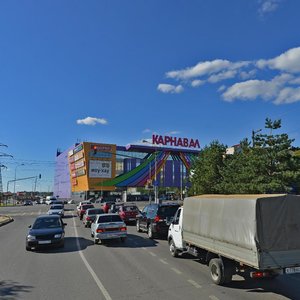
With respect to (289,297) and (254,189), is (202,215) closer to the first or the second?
(289,297)

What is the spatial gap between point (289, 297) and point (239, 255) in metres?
1.37

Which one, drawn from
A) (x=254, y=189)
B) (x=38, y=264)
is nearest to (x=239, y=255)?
(x=38, y=264)

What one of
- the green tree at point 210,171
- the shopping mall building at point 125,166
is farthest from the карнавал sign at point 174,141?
the green tree at point 210,171

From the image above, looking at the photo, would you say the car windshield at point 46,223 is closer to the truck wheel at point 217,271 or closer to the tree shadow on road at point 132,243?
the tree shadow on road at point 132,243

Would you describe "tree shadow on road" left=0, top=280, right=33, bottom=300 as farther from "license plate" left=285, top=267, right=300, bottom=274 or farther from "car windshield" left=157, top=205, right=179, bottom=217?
"car windshield" left=157, top=205, right=179, bottom=217

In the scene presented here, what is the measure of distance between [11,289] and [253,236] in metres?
6.07

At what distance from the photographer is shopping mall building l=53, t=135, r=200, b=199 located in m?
107

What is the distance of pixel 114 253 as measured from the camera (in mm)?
15977

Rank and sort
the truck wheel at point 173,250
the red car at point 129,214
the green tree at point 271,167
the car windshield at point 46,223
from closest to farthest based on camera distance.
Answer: the truck wheel at point 173,250
the car windshield at point 46,223
the green tree at point 271,167
the red car at point 129,214

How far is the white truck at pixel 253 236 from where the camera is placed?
8.34m

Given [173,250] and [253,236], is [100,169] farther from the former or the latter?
[253,236]

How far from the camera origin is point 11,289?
9844 mm

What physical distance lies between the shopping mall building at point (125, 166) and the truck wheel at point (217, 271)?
90870 millimetres

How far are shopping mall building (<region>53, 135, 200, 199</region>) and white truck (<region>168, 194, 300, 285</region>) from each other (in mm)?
91054
